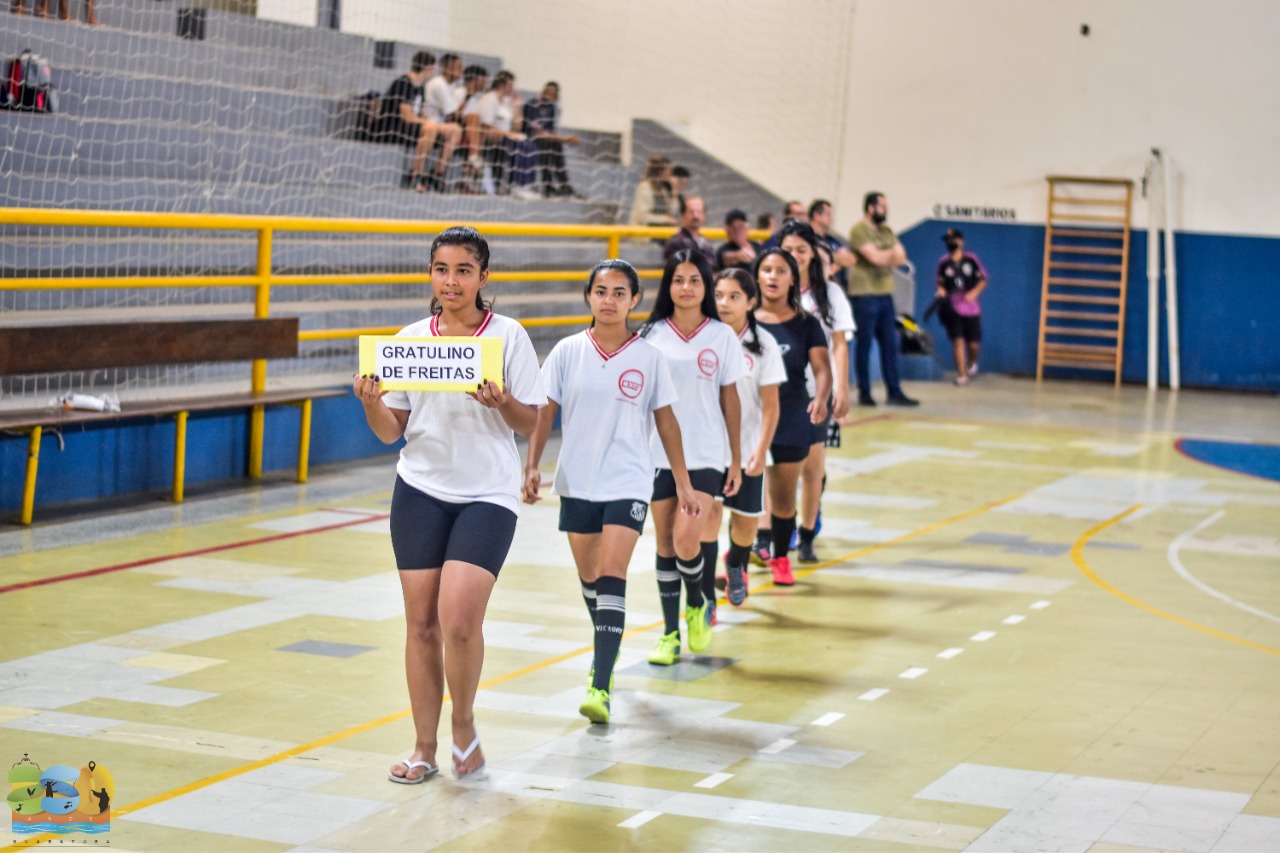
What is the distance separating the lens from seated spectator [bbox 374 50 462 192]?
1636 cm

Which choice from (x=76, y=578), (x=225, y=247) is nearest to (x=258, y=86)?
(x=225, y=247)

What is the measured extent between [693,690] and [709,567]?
1.07m

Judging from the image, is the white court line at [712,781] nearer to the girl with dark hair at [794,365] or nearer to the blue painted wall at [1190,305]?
the girl with dark hair at [794,365]

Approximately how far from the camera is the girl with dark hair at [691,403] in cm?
721

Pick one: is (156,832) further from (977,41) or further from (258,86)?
(977,41)

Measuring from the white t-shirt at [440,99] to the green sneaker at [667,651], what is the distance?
10.5m

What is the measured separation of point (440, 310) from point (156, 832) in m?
1.94

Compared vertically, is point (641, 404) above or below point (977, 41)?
below

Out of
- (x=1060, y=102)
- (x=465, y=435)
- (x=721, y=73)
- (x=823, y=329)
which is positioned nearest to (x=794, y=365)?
(x=823, y=329)

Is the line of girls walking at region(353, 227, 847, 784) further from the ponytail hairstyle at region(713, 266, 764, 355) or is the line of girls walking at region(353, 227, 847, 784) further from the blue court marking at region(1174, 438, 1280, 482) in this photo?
the blue court marking at region(1174, 438, 1280, 482)

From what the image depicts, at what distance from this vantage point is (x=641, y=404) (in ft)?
21.2

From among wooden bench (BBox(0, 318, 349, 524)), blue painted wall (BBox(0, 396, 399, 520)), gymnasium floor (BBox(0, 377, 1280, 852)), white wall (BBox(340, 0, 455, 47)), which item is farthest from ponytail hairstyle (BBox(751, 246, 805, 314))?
white wall (BBox(340, 0, 455, 47))

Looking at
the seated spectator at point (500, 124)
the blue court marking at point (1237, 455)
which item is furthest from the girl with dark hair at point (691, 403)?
the seated spectator at point (500, 124)

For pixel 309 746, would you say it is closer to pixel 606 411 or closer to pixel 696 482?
pixel 606 411
